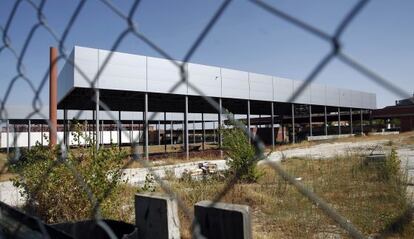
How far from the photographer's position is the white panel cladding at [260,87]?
73.8 ft

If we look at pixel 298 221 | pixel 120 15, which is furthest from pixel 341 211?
pixel 120 15

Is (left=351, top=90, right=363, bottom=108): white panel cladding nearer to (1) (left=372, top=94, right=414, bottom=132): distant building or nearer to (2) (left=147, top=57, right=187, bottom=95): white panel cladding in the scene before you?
(2) (left=147, top=57, right=187, bottom=95): white panel cladding

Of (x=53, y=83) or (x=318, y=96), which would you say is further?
(x=318, y=96)

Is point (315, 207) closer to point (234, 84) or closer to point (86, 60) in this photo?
point (86, 60)

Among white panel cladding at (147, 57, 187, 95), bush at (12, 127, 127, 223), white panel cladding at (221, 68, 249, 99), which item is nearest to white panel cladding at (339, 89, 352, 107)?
white panel cladding at (221, 68, 249, 99)

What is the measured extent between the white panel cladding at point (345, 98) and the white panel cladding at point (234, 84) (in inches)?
514

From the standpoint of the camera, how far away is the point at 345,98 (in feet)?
112

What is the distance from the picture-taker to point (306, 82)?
22.4 inches

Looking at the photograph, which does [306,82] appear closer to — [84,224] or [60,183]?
[84,224]

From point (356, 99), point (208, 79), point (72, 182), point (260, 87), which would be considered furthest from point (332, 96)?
point (72, 182)

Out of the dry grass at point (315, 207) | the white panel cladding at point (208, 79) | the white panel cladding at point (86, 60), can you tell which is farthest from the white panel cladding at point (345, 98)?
the dry grass at point (315, 207)

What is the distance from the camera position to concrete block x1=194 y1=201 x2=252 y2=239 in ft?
3.93

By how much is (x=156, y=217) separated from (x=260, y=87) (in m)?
21.0

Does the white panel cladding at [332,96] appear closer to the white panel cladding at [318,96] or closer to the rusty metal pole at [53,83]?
the white panel cladding at [318,96]
